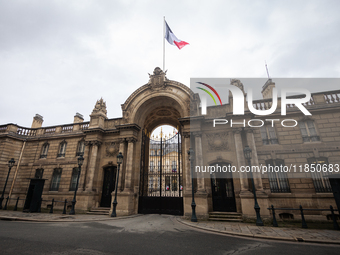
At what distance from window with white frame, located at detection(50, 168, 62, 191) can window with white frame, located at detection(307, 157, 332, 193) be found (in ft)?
81.4

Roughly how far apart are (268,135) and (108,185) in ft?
53.4

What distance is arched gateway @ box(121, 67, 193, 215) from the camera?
16.1 metres

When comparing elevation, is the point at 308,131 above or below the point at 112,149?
above

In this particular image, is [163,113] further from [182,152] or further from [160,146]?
[182,152]

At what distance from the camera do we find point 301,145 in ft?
45.6

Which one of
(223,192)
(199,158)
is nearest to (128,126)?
(199,158)

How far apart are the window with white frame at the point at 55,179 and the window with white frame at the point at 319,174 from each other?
81.4 feet

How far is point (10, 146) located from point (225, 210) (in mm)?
25714

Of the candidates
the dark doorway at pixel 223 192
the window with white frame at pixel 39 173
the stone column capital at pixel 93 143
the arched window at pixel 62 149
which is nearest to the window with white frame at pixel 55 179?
the arched window at pixel 62 149

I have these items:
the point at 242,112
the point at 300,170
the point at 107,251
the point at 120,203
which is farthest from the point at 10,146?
the point at 300,170

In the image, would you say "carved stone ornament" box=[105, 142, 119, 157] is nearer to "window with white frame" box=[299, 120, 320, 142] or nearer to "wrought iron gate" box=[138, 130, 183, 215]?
"wrought iron gate" box=[138, 130, 183, 215]

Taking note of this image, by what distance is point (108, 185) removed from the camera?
17.4 meters

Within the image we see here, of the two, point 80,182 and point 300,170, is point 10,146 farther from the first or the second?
point 300,170

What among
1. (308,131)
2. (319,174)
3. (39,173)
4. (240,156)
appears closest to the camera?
(319,174)
